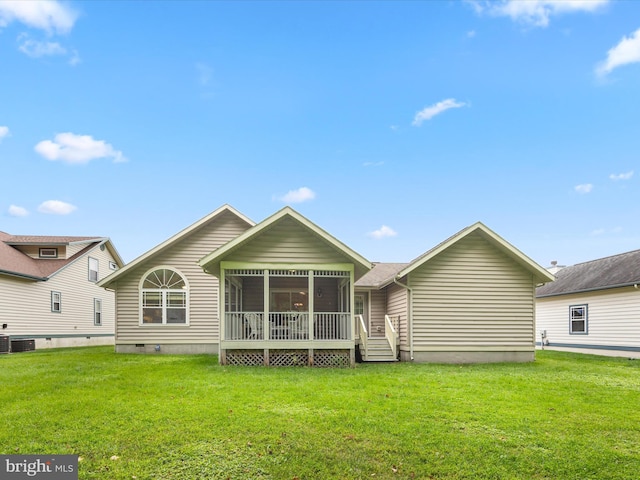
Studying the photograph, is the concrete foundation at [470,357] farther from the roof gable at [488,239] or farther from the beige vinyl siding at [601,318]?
the beige vinyl siding at [601,318]

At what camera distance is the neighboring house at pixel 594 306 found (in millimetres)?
Answer: 18375

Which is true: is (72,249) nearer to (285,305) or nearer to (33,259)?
(33,259)

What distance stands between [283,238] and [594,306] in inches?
603

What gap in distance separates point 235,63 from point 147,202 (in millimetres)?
9825

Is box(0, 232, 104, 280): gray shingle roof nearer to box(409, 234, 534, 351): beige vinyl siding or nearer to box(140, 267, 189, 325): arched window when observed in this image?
box(140, 267, 189, 325): arched window

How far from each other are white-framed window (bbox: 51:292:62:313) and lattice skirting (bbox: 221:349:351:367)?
46.9 feet

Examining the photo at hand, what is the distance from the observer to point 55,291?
77.0 feet

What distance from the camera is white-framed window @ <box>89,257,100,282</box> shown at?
88.0 feet

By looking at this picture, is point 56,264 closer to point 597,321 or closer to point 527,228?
point 527,228

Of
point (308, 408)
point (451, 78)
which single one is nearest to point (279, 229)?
point (308, 408)

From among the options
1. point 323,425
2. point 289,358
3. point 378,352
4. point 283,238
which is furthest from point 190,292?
point 323,425

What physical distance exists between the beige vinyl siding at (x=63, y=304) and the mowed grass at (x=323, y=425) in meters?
10.5

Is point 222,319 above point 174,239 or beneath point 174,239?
beneath

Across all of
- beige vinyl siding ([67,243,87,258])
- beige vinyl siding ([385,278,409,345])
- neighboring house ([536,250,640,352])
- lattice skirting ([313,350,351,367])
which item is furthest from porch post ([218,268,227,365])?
neighboring house ([536,250,640,352])
